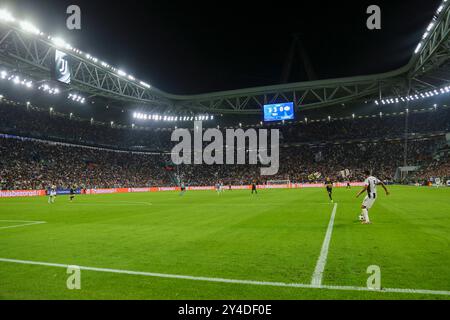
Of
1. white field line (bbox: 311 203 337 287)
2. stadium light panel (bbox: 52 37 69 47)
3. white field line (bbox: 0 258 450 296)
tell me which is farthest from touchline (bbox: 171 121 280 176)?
white field line (bbox: 0 258 450 296)

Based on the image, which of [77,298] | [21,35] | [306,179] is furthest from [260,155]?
[77,298]

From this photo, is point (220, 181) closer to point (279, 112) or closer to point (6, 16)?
point (279, 112)

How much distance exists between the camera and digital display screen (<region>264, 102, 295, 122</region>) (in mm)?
47750

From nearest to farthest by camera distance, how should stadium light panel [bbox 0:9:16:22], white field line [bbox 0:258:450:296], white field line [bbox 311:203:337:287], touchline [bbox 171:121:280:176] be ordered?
white field line [bbox 0:258:450:296] < white field line [bbox 311:203:337:287] < stadium light panel [bbox 0:9:16:22] < touchline [bbox 171:121:280:176]

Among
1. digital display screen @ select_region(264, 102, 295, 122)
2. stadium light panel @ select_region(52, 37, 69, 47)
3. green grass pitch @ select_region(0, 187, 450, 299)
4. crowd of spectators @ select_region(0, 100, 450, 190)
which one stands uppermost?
stadium light panel @ select_region(52, 37, 69, 47)

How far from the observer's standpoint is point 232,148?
3022 inches

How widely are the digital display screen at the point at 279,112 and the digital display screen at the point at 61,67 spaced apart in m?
27.6

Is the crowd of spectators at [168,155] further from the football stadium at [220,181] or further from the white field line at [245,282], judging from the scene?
the white field line at [245,282]

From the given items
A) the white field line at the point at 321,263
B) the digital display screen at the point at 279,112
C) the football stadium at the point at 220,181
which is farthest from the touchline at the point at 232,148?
the white field line at the point at 321,263

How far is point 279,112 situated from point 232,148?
2928 cm

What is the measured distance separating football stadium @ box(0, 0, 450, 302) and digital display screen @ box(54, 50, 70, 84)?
134 mm

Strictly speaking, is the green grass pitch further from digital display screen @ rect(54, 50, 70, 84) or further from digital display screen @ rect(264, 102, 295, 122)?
digital display screen @ rect(264, 102, 295, 122)
